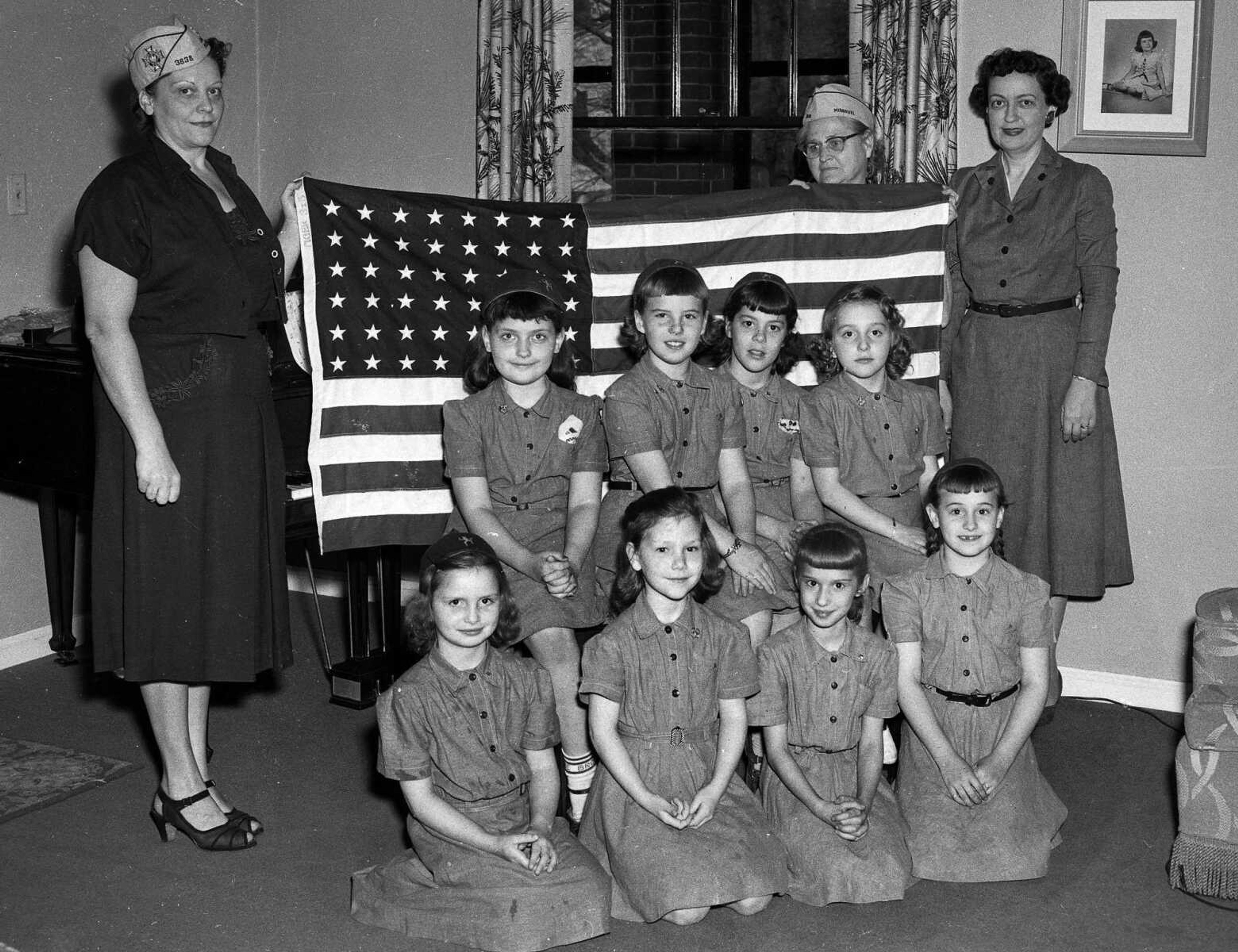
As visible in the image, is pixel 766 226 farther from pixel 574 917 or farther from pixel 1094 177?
pixel 574 917

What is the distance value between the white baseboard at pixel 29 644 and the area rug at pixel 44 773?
773 millimetres

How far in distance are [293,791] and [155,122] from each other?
5.65 feet

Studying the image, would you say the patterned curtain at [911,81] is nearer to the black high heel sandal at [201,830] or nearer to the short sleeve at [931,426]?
the short sleeve at [931,426]

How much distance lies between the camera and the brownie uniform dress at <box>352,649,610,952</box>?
300cm

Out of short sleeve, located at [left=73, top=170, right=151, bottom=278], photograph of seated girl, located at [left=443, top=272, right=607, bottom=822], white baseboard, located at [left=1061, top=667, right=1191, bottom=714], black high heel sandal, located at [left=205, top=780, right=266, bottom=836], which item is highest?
short sleeve, located at [left=73, top=170, right=151, bottom=278]

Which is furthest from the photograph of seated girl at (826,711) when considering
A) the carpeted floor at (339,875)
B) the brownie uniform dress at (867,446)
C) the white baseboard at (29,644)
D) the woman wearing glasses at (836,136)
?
the white baseboard at (29,644)

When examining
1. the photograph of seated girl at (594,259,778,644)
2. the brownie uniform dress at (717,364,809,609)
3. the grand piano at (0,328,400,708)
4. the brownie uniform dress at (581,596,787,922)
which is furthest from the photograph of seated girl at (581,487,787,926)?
the grand piano at (0,328,400,708)

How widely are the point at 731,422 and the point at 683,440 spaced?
135mm

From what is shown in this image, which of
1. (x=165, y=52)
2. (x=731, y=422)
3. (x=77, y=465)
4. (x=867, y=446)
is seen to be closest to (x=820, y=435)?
(x=867, y=446)

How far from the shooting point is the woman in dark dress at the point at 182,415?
319 cm

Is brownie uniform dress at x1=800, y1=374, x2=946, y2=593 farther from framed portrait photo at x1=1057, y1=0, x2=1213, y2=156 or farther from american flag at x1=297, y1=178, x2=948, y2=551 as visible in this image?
framed portrait photo at x1=1057, y1=0, x2=1213, y2=156

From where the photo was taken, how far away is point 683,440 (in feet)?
12.1

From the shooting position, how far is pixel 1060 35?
4.29m

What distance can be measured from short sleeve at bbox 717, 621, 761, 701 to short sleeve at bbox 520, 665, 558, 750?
1.25ft
